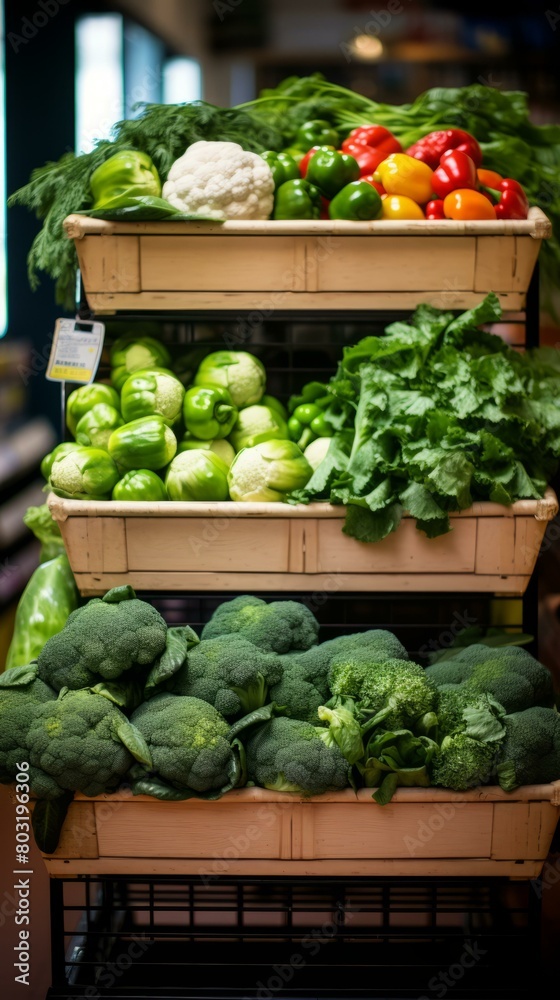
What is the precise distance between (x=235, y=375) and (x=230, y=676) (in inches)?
30.0

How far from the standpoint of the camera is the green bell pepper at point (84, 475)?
215 centimetres

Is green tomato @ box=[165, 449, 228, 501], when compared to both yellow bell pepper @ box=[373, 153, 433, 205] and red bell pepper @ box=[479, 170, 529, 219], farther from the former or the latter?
red bell pepper @ box=[479, 170, 529, 219]

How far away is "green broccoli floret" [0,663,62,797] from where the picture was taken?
185cm

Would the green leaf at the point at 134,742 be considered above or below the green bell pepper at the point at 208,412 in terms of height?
below

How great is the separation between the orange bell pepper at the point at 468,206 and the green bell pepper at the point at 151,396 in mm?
737

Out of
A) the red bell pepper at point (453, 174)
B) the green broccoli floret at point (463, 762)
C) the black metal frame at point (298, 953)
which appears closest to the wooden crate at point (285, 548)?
the green broccoli floret at point (463, 762)

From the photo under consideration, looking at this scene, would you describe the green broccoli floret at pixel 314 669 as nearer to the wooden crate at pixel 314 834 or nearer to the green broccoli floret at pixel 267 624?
the green broccoli floret at pixel 267 624

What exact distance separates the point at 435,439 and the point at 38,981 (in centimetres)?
155

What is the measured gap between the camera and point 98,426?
226cm

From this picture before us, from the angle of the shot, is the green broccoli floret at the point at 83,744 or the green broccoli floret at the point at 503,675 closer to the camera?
the green broccoli floret at the point at 83,744

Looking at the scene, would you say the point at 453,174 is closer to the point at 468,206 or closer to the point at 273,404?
the point at 468,206

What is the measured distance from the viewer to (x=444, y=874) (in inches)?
75.9

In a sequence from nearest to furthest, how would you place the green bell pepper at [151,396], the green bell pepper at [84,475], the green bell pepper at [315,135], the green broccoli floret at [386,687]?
1. the green broccoli floret at [386,687]
2. the green bell pepper at [84,475]
3. the green bell pepper at [151,396]
4. the green bell pepper at [315,135]

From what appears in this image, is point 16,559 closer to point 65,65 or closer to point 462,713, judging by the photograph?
point 65,65
